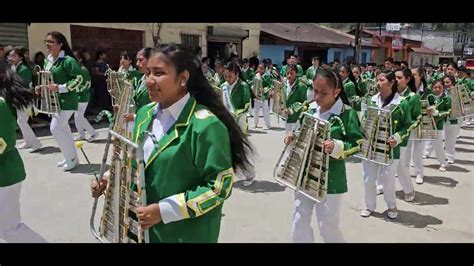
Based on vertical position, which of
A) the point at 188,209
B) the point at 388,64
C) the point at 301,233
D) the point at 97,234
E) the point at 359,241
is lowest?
the point at 359,241

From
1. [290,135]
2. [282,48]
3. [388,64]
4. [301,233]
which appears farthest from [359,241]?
[282,48]

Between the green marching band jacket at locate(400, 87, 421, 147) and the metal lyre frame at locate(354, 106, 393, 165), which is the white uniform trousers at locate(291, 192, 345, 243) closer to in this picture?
the metal lyre frame at locate(354, 106, 393, 165)

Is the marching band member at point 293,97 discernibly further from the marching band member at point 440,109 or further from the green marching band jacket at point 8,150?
the green marching band jacket at point 8,150

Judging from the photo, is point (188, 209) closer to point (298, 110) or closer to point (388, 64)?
point (298, 110)

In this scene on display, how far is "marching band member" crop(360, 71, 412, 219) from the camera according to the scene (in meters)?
4.64

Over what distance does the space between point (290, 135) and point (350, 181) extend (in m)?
2.93

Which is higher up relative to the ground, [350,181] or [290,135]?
[290,135]

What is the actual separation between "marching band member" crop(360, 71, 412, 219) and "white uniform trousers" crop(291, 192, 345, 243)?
A: 1.50 m

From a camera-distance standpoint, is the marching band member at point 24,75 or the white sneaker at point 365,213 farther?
the marching band member at point 24,75

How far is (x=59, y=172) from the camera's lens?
6.02m

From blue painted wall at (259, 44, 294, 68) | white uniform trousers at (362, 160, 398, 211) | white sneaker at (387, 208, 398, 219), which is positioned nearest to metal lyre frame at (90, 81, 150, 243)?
white uniform trousers at (362, 160, 398, 211)

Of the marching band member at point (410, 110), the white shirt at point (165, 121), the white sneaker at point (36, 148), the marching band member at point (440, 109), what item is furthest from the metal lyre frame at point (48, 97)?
the marching band member at point (440, 109)

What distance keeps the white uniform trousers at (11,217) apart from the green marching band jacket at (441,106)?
5.57 meters

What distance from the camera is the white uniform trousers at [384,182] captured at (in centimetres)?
467
